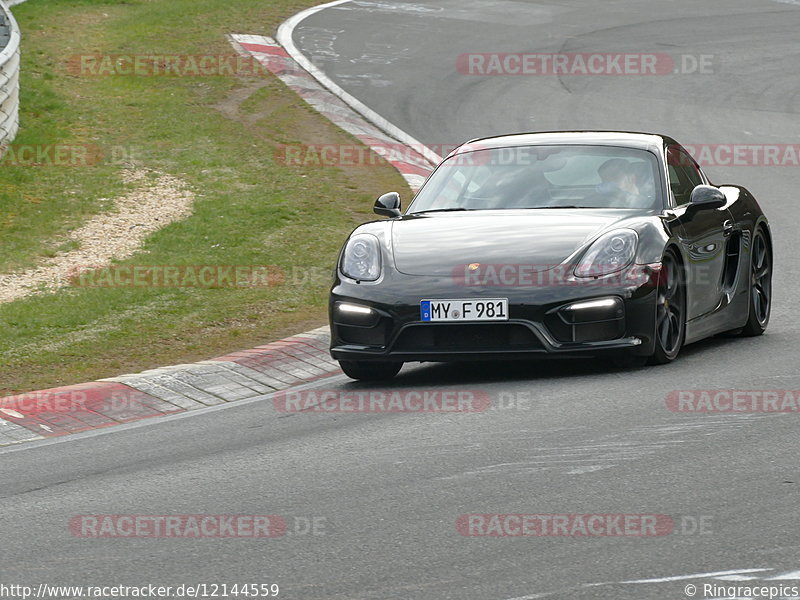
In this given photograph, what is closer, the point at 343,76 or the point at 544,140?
the point at 544,140

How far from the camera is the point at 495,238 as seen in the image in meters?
8.52

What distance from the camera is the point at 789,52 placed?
87.2 ft

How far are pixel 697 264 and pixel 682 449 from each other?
285cm

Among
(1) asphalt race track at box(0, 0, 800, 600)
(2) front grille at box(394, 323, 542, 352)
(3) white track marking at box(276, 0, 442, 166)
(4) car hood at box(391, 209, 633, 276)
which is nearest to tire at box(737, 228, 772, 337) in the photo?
(1) asphalt race track at box(0, 0, 800, 600)

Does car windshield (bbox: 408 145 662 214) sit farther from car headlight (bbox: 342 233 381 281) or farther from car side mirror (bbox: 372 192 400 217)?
car headlight (bbox: 342 233 381 281)

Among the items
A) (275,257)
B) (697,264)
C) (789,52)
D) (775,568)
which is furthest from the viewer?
(789,52)

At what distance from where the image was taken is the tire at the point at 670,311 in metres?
8.49

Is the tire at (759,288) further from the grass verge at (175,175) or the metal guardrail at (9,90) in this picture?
the metal guardrail at (9,90)

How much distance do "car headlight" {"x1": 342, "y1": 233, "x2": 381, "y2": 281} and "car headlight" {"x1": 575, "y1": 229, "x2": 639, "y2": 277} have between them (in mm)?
1192

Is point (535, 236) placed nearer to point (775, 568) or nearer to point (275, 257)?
point (775, 568)

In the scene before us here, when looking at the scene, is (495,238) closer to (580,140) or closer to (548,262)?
(548,262)

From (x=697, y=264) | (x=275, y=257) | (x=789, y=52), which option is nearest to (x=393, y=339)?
(x=697, y=264)

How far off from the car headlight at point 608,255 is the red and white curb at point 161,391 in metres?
2.02

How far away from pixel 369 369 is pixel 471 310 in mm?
987
